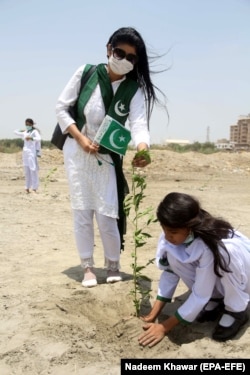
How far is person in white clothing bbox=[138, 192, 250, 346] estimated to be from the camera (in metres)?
2.57

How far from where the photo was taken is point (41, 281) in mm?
3750

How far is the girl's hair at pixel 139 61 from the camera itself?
3370 millimetres

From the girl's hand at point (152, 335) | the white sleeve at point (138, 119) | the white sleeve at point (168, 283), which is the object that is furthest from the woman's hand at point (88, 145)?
the girl's hand at point (152, 335)

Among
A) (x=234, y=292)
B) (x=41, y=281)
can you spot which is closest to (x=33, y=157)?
(x=41, y=281)

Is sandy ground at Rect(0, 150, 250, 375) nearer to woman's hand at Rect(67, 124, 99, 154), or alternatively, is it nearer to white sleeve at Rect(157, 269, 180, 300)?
white sleeve at Rect(157, 269, 180, 300)

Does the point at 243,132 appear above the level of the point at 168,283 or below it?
below

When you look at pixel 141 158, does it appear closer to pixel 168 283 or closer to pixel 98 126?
pixel 98 126

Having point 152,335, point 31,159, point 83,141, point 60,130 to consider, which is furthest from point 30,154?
point 152,335

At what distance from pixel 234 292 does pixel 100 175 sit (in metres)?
1.37

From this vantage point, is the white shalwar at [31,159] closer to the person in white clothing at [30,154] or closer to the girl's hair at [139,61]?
the person in white clothing at [30,154]

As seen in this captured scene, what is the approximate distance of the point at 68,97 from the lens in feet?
11.6

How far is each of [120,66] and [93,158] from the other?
2.36 feet

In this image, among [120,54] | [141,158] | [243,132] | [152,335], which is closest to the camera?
[152,335]

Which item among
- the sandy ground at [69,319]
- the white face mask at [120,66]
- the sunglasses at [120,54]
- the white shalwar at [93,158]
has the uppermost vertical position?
the sunglasses at [120,54]
